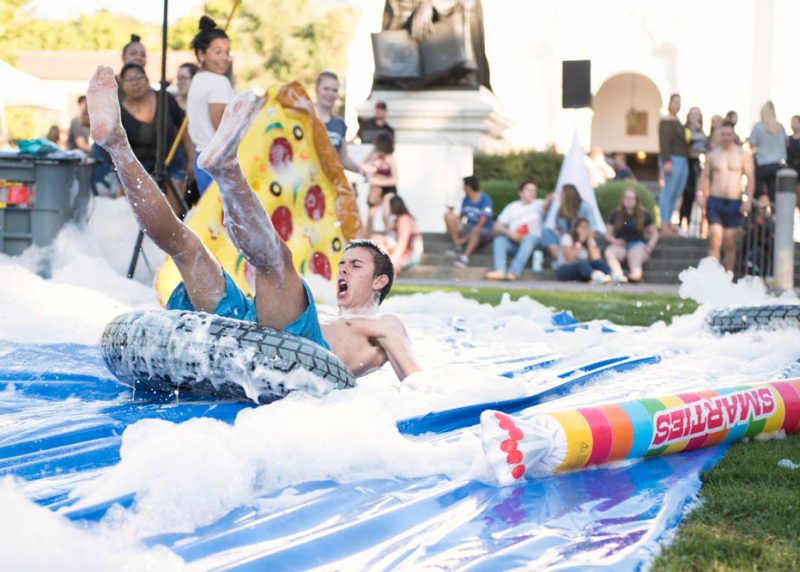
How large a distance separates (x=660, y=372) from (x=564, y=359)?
0.65 m

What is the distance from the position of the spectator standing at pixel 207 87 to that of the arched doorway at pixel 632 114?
27502 mm

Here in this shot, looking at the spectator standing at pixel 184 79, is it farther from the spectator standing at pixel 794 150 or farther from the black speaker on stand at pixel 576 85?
the black speaker on stand at pixel 576 85

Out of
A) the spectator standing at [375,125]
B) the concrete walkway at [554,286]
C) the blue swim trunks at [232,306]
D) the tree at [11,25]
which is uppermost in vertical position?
the tree at [11,25]

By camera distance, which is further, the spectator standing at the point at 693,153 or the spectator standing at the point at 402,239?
the spectator standing at the point at 693,153

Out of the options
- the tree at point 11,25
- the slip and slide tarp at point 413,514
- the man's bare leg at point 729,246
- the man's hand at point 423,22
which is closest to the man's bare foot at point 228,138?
the slip and slide tarp at point 413,514

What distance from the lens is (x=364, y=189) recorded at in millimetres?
17188

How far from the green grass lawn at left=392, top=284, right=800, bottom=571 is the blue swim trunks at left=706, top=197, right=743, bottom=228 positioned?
974 cm

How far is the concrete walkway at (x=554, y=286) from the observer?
1349cm

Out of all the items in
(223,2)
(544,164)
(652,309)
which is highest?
(223,2)

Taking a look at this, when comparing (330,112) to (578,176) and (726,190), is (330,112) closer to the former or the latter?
(726,190)

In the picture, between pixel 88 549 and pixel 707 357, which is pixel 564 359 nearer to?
pixel 707 357

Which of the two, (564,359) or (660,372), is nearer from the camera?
(660,372)

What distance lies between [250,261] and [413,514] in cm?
173

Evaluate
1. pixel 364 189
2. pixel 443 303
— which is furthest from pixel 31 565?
pixel 364 189
